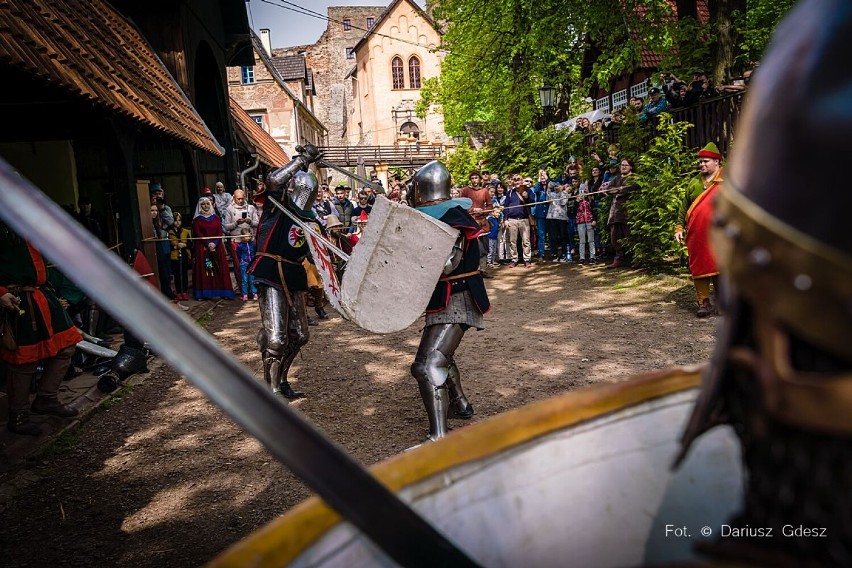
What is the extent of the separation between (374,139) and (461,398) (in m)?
50.5

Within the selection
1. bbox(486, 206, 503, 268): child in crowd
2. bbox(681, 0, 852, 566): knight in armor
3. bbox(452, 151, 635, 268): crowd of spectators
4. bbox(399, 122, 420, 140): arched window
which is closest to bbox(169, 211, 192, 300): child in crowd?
bbox(452, 151, 635, 268): crowd of spectators

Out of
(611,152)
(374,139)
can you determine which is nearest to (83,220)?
(611,152)

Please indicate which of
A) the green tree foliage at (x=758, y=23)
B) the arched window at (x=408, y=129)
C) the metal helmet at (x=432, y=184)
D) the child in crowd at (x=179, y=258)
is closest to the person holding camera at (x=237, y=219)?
the child in crowd at (x=179, y=258)

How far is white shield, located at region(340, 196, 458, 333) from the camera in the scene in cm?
363

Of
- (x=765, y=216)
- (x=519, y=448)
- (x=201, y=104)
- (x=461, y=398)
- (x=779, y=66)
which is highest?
(x=201, y=104)

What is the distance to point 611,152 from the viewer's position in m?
11.2

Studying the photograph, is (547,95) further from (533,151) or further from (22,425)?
(22,425)

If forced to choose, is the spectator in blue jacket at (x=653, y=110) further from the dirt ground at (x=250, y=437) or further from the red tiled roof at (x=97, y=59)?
the red tiled roof at (x=97, y=59)

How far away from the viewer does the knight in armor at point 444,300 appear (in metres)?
3.96

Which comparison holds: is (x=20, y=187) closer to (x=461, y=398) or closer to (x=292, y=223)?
(x=461, y=398)

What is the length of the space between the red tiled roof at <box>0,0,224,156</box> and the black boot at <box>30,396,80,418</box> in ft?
7.40

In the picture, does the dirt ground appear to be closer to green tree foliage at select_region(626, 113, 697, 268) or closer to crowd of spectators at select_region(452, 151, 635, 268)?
green tree foliage at select_region(626, 113, 697, 268)

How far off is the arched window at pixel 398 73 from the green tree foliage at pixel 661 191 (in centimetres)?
4497

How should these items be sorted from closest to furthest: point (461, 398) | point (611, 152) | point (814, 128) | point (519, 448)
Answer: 1. point (814, 128)
2. point (519, 448)
3. point (461, 398)
4. point (611, 152)
